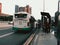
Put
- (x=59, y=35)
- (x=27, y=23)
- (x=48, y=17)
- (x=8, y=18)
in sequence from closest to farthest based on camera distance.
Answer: (x=59, y=35)
(x=27, y=23)
(x=48, y=17)
(x=8, y=18)

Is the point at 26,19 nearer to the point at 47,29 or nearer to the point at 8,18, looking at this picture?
the point at 47,29

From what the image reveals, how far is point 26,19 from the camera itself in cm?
2775

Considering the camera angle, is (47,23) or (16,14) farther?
(47,23)

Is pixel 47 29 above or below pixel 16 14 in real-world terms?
below

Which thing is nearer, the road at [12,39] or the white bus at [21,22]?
the road at [12,39]

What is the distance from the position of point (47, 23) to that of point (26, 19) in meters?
5.34

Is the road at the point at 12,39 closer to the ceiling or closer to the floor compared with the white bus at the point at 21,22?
closer to the floor

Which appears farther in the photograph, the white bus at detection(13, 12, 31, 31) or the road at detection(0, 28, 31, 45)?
the white bus at detection(13, 12, 31, 31)

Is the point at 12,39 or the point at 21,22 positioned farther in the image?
the point at 21,22

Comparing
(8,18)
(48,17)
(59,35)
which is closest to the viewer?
(59,35)

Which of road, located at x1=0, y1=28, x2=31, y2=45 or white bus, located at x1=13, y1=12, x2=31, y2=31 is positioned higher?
white bus, located at x1=13, y1=12, x2=31, y2=31

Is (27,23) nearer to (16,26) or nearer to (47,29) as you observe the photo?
(16,26)

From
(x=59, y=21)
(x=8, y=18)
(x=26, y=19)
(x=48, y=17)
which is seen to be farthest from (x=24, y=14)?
(x=8, y=18)

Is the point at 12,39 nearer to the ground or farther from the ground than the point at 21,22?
nearer to the ground
